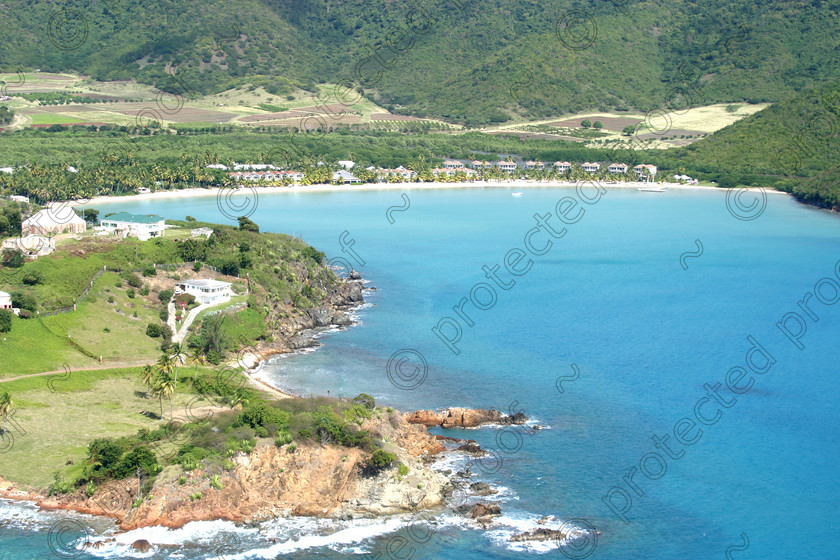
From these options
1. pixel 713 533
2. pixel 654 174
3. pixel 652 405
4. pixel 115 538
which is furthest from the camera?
pixel 654 174

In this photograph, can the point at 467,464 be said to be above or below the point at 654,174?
below

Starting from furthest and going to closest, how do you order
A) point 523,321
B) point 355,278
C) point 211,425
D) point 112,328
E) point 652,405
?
point 355,278
point 523,321
point 112,328
point 652,405
point 211,425

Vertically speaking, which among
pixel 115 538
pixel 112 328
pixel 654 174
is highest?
pixel 654 174

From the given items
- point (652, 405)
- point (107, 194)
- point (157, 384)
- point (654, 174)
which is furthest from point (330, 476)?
point (654, 174)

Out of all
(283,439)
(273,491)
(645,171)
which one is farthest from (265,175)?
(273,491)

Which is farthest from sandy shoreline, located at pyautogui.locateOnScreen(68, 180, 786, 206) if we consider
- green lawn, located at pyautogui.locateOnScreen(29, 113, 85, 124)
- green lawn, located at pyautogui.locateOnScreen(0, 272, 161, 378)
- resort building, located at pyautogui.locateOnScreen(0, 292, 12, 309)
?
resort building, located at pyautogui.locateOnScreen(0, 292, 12, 309)

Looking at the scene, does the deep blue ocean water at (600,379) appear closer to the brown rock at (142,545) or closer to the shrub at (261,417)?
the brown rock at (142,545)

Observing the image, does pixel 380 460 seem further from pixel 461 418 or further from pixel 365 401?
pixel 461 418

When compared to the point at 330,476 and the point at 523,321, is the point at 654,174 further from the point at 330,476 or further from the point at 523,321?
the point at 330,476

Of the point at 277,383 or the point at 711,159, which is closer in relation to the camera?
the point at 277,383
